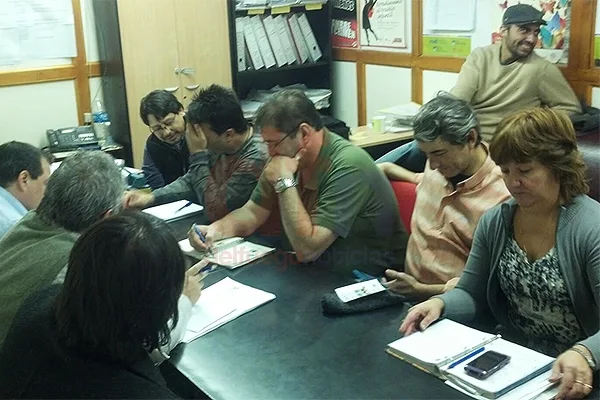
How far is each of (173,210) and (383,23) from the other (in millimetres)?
2147

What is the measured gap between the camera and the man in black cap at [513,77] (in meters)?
2.96

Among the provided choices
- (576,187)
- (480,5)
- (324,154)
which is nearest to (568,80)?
(480,5)

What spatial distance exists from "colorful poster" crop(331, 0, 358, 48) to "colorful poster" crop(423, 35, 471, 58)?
2.15 feet

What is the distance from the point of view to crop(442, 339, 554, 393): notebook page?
47.8 inches

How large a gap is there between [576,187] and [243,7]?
2.91 metres

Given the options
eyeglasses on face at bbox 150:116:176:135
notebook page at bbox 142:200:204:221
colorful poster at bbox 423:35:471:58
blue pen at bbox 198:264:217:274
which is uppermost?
colorful poster at bbox 423:35:471:58

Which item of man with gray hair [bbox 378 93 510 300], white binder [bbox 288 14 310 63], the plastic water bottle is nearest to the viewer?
man with gray hair [bbox 378 93 510 300]

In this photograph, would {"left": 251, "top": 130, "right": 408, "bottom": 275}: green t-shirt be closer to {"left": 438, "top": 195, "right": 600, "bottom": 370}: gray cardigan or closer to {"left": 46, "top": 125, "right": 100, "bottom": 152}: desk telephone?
{"left": 438, "top": 195, "right": 600, "bottom": 370}: gray cardigan

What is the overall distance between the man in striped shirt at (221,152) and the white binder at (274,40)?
1.72 m

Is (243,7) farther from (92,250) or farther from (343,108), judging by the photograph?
(92,250)

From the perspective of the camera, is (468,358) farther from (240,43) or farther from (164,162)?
(240,43)

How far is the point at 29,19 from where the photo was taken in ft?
12.0

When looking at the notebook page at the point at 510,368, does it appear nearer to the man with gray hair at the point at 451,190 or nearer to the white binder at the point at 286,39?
the man with gray hair at the point at 451,190

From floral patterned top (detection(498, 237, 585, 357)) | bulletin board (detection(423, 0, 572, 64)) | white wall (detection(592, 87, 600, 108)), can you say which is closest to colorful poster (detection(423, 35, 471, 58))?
bulletin board (detection(423, 0, 572, 64))
